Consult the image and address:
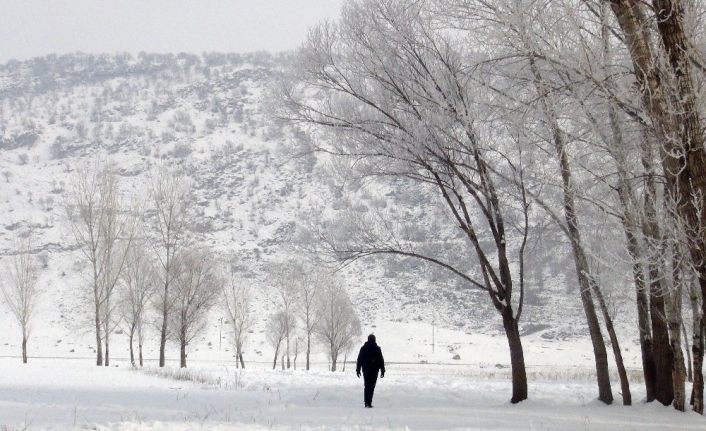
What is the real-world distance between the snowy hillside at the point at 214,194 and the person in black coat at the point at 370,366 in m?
3.01

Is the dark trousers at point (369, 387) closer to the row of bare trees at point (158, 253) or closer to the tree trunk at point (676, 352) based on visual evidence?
the tree trunk at point (676, 352)

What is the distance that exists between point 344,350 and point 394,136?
34393mm

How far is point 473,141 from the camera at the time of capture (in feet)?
32.7

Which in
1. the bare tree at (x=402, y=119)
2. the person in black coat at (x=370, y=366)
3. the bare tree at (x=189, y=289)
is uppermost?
the bare tree at (x=402, y=119)

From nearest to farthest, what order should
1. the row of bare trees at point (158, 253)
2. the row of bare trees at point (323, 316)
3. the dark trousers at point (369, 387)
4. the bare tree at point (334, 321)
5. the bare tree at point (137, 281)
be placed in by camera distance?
the dark trousers at point (369, 387)
the row of bare trees at point (158, 253)
the bare tree at point (137, 281)
the row of bare trees at point (323, 316)
the bare tree at point (334, 321)

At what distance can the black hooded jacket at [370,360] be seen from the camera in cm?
1179

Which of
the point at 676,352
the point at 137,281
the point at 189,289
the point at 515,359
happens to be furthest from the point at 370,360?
the point at 137,281

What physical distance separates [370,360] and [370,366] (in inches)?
6.3

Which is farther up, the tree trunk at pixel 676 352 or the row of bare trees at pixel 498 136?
the row of bare trees at pixel 498 136

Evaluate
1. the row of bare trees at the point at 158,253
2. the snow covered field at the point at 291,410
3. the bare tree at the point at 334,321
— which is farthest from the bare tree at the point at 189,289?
the bare tree at the point at 334,321

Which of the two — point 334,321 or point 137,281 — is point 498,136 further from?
point 334,321

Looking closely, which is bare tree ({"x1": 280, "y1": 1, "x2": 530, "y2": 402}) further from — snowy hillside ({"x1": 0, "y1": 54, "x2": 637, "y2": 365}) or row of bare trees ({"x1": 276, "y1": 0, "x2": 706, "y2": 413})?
snowy hillside ({"x1": 0, "y1": 54, "x2": 637, "y2": 365})

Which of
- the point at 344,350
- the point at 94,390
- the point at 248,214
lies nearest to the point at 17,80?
the point at 248,214

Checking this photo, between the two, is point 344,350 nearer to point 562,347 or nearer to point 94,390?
point 562,347
